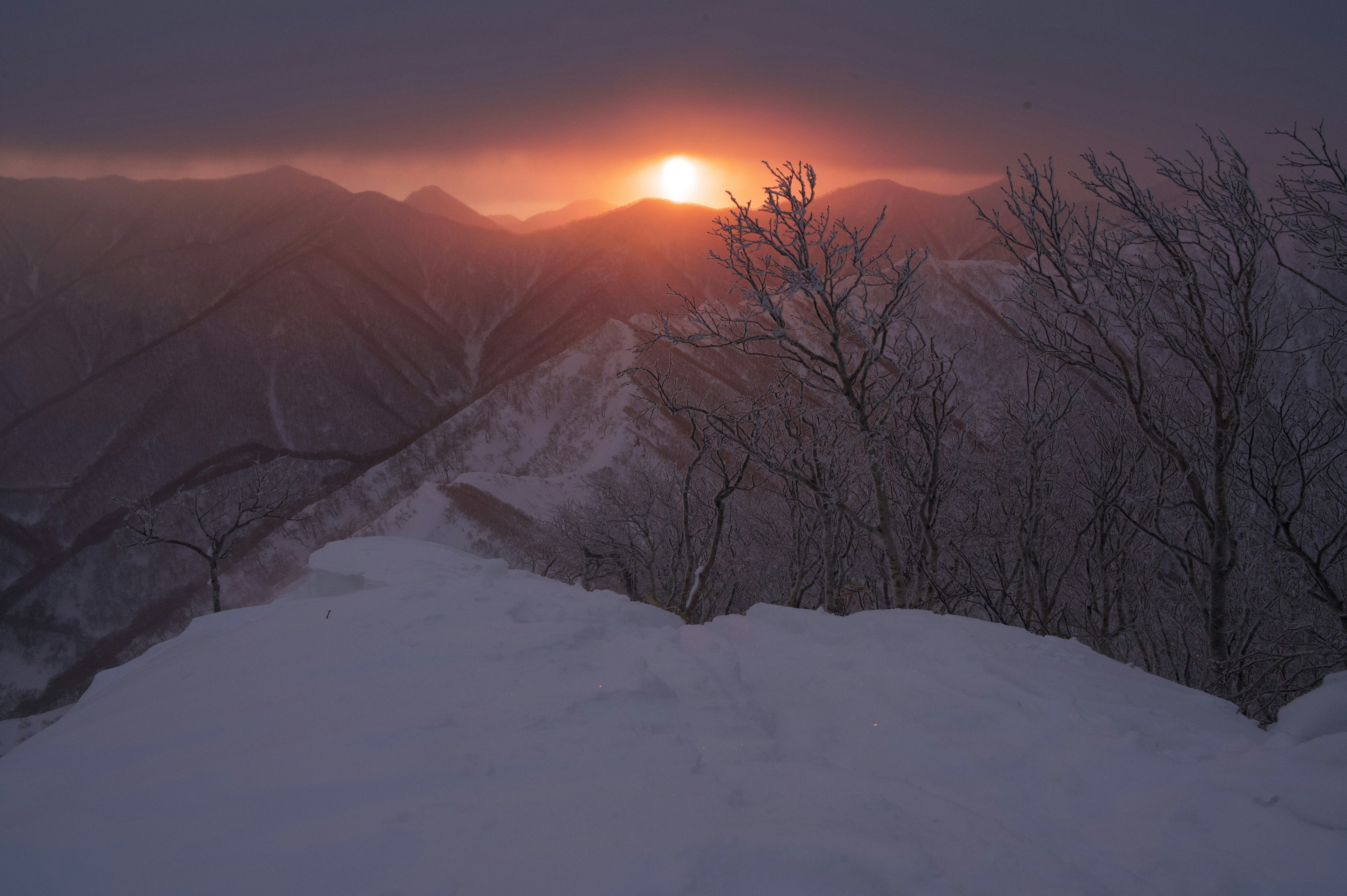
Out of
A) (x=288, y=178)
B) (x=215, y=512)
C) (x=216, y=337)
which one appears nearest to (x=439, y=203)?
(x=288, y=178)

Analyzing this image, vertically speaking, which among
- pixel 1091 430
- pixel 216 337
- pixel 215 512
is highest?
pixel 1091 430

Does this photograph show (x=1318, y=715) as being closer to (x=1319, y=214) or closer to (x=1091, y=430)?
(x=1319, y=214)

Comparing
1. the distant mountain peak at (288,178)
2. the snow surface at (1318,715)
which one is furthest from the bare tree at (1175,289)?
the distant mountain peak at (288,178)

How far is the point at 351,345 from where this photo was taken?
355 feet

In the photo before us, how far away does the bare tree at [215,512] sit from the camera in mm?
20359

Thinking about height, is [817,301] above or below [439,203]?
below

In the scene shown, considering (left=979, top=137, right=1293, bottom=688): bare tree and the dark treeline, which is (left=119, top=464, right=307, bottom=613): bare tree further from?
(left=979, top=137, right=1293, bottom=688): bare tree

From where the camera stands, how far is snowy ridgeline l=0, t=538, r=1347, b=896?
8.21 feet

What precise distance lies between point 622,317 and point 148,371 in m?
74.7

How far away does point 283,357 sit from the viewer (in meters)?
102

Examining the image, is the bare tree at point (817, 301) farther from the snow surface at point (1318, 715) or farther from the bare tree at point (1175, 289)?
the snow surface at point (1318, 715)

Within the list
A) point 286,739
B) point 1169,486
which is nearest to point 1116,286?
point 1169,486

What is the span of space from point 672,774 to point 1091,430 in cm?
1436

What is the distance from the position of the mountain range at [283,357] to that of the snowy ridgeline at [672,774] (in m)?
42.4
